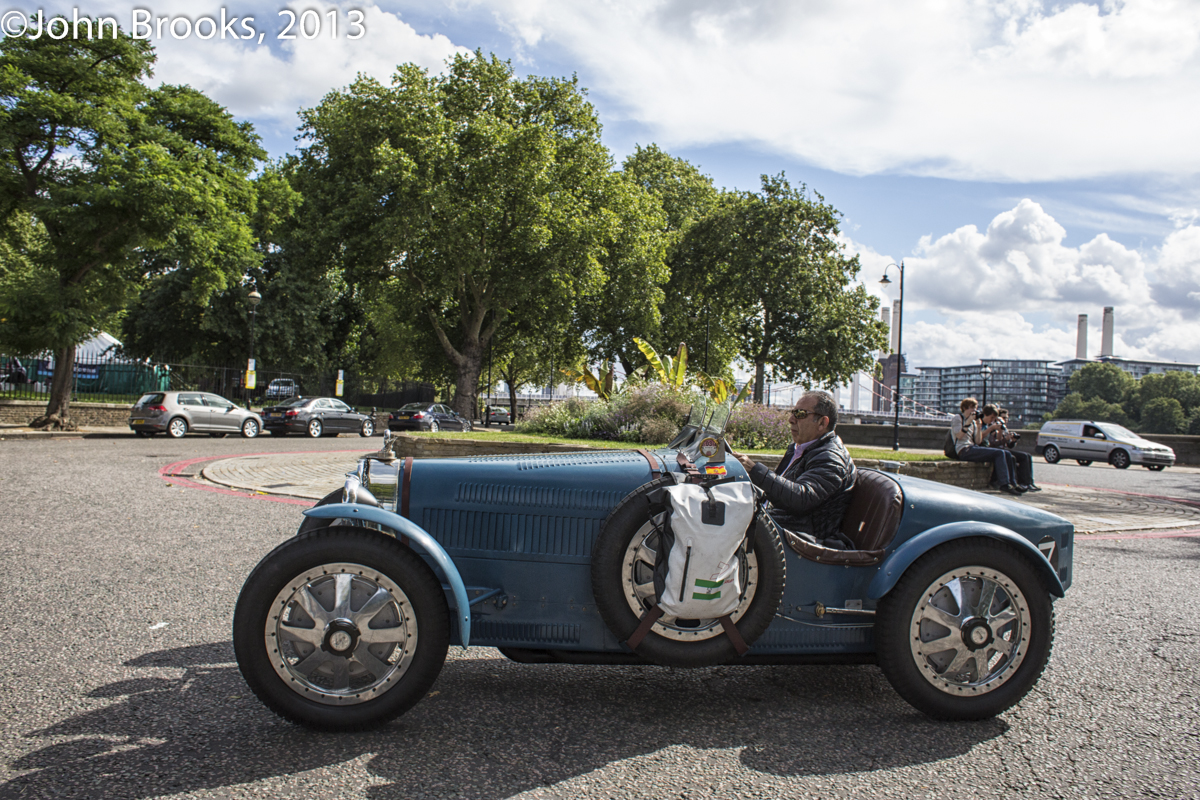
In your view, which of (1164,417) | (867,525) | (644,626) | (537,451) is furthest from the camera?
(1164,417)

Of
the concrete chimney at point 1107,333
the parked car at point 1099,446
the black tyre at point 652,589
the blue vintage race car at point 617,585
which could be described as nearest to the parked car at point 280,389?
the parked car at point 1099,446

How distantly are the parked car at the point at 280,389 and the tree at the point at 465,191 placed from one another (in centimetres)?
596

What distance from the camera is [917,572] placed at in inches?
128

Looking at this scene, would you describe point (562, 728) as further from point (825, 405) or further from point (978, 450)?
point (978, 450)

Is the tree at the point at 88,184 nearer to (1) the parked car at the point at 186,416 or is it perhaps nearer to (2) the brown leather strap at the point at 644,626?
(1) the parked car at the point at 186,416

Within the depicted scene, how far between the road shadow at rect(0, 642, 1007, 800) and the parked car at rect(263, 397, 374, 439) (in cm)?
2328

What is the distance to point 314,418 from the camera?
26625mm

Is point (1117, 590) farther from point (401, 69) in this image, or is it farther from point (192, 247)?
point (401, 69)

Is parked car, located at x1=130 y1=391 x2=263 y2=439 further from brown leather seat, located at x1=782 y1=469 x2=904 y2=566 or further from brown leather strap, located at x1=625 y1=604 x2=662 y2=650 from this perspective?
brown leather seat, located at x1=782 y1=469 x2=904 y2=566

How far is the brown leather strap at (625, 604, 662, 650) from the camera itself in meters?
3.07

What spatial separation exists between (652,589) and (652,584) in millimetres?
21

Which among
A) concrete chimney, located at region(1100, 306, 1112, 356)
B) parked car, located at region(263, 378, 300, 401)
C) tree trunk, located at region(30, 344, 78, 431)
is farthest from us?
concrete chimney, located at region(1100, 306, 1112, 356)

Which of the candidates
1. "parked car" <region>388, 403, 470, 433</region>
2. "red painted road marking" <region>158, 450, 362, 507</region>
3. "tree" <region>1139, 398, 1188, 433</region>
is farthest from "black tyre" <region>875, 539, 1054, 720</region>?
"tree" <region>1139, 398, 1188, 433</region>

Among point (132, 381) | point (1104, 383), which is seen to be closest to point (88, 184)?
point (132, 381)
